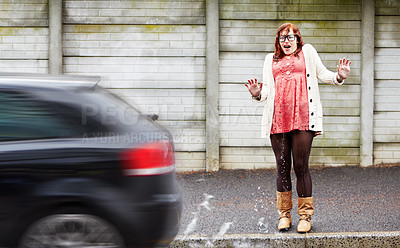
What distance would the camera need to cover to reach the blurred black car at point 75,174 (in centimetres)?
285

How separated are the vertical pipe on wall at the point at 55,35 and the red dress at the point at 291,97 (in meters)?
4.87

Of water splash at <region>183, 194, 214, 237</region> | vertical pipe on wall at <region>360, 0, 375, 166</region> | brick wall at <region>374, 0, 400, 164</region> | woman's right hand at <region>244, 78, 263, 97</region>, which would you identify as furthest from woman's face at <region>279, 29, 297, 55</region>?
brick wall at <region>374, 0, 400, 164</region>

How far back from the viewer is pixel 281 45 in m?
4.21

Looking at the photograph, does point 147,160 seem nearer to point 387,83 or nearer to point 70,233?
point 70,233

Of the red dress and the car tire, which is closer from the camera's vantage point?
the car tire

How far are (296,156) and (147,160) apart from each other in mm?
1728

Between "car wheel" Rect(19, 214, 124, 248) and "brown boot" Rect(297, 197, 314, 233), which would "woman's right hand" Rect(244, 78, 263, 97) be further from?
"car wheel" Rect(19, 214, 124, 248)

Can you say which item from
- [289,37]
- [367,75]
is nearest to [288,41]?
[289,37]

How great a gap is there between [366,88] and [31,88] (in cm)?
635

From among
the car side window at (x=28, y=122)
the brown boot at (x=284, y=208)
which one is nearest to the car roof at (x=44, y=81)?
the car side window at (x=28, y=122)

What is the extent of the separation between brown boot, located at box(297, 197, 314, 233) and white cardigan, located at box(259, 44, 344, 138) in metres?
0.69

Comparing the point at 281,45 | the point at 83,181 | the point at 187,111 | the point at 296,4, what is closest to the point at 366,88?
the point at 296,4

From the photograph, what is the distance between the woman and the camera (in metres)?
4.09

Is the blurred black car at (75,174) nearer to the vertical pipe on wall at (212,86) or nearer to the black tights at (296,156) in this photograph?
the black tights at (296,156)
